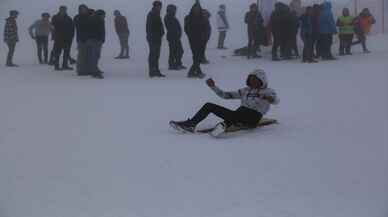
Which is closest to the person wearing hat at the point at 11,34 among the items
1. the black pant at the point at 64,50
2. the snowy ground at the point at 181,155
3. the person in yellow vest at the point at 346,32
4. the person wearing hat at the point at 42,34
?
the person wearing hat at the point at 42,34

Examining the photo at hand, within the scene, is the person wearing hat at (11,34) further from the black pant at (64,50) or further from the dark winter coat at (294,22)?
the dark winter coat at (294,22)

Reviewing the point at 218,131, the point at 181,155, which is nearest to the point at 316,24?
the point at 218,131

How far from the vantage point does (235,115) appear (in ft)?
18.7

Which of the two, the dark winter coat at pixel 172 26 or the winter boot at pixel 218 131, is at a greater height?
the dark winter coat at pixel 172 26

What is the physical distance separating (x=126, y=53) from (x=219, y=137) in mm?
6825

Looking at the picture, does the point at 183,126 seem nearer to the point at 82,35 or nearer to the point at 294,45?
the point at 82,35

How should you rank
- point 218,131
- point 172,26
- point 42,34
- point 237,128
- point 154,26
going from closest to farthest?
1. point 218,131
2. point 237,128
3. point 154,26
4. point 172,26
5. point 42,34

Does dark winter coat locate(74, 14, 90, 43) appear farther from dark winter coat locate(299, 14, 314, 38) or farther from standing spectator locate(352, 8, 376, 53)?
standing spectator locate(352, 8, 376, 53)

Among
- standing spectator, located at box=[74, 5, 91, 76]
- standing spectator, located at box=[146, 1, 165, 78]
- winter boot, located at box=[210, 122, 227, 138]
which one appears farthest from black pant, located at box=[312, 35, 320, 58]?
winter boot, located at box=[210, 122, 227, 138]

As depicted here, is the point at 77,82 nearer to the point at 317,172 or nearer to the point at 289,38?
the point at 289,38

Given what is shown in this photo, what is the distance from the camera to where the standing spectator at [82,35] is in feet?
31.0

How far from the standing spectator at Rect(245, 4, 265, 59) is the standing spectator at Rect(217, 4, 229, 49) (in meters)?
1.19

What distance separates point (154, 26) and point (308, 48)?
9.79ft

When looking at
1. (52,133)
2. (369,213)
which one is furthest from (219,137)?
(369,213)
